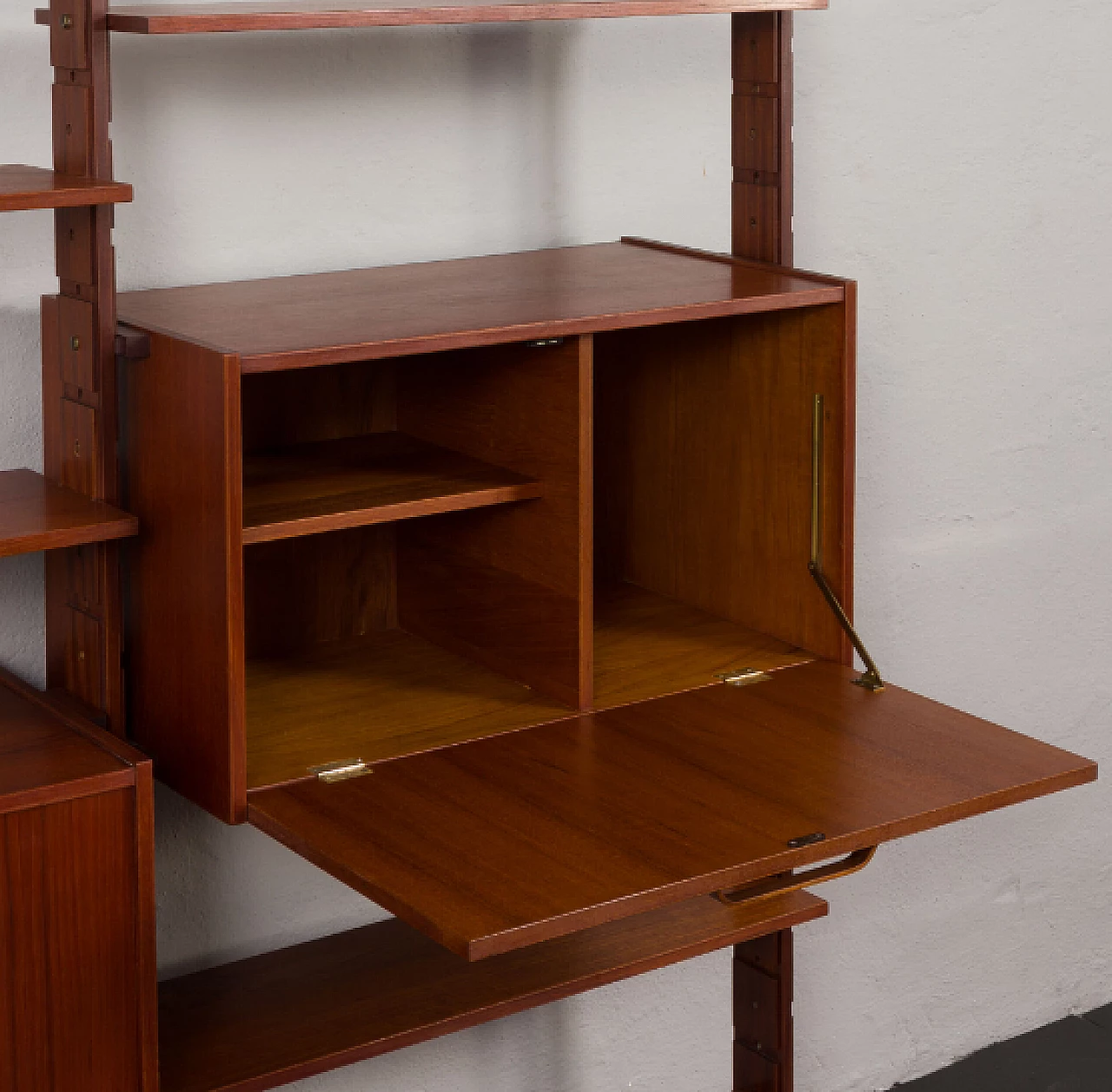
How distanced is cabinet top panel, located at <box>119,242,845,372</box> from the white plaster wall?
14 cm

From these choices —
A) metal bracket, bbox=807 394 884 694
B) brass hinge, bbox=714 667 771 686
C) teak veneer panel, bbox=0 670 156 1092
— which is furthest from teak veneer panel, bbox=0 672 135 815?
metal bracket, bbox=807 394 884 694

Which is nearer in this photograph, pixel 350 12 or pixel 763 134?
pixel 350 12

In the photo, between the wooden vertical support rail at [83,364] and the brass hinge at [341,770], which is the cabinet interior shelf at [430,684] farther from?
the wooden vertical support rail at [83,364]

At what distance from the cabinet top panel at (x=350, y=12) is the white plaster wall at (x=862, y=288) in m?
0.29

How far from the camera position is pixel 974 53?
3.00 metres

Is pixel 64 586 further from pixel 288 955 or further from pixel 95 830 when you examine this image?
pixel 288 955

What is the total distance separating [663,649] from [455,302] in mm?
522

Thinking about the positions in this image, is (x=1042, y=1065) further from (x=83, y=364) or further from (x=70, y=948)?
(x=83, y=364)

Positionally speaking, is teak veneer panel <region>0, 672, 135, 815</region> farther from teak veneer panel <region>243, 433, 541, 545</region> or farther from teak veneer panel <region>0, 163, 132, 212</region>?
teak veneer panel <region>0, 163, 132, 212</region>

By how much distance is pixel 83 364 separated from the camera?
201cm

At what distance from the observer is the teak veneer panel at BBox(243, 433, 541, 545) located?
1967mm

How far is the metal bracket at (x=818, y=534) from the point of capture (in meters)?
2.26

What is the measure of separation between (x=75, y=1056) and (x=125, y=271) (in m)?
0.91

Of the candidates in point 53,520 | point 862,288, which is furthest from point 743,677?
point 862,288
